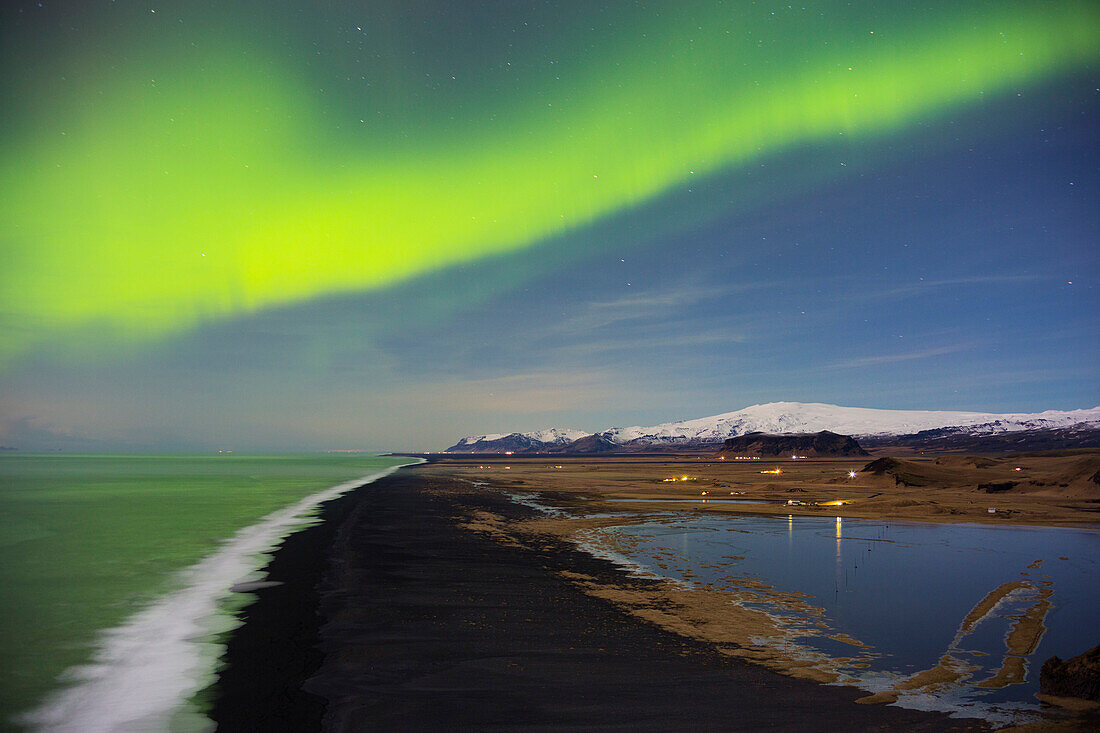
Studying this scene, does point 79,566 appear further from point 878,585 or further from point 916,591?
point 916,591

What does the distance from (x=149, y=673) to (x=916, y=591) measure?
1832 centimetres

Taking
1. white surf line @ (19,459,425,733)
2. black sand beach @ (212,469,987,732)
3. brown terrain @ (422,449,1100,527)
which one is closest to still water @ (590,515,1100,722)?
black sand beach @ (212,469,987,732)

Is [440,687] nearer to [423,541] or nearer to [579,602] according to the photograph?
[579,602]

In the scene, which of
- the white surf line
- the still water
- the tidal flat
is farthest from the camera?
the tidal flat

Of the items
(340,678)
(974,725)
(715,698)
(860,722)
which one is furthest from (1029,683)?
(340,678)

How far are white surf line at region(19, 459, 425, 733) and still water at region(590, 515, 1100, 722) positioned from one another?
35.9ft

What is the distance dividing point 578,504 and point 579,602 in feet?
102

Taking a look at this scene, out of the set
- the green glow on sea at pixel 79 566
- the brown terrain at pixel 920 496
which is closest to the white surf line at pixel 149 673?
the green glow on sea at pixel 79 566

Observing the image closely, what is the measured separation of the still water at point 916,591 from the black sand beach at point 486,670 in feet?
6.45

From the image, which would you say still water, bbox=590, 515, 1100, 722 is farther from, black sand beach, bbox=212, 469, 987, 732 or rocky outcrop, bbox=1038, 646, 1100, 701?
black sand beach, bbox=212, 469, 987, 732

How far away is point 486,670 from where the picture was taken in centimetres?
1066

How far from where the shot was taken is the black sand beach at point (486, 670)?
8594 millimetres

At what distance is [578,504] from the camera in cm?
4638

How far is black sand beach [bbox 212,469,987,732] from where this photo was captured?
8.59 m
